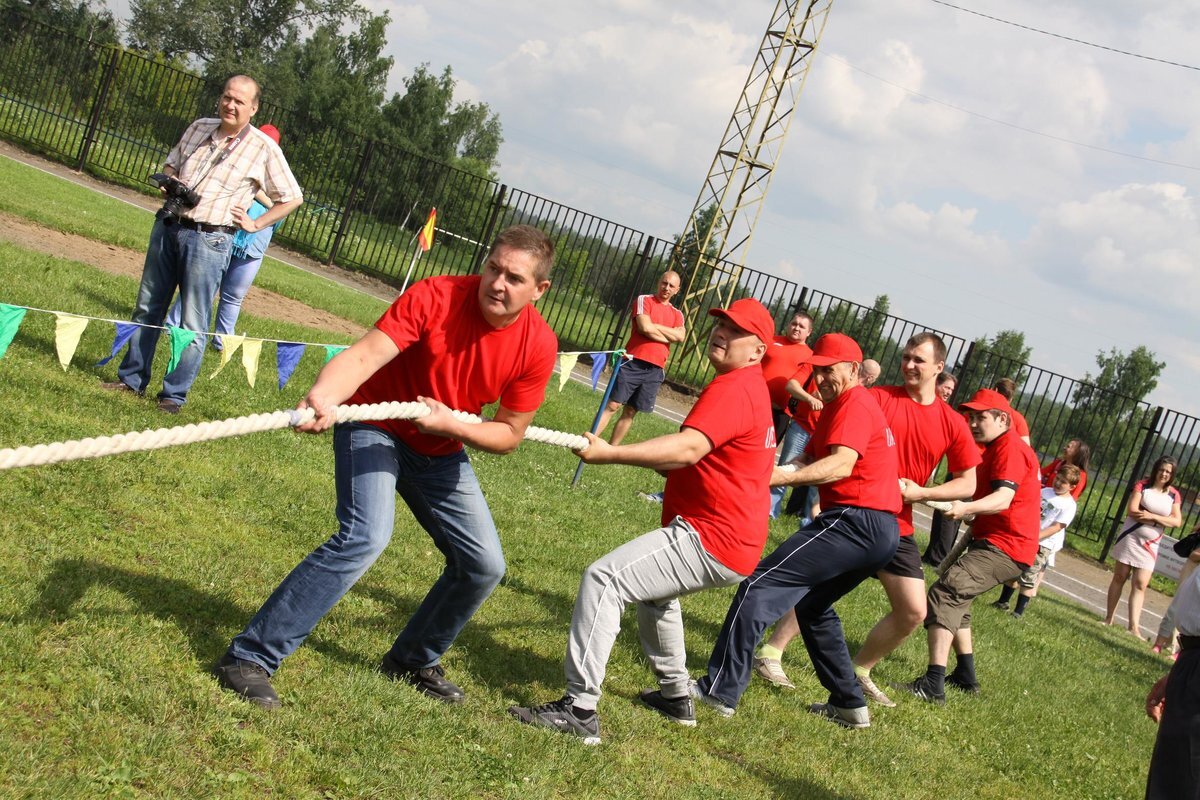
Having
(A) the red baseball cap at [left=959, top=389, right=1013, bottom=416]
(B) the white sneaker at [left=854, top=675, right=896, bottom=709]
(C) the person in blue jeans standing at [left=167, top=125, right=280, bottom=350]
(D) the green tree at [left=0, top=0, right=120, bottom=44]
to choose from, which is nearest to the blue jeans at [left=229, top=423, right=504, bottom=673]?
(B) the white sneaker at [left=854, top=675, right=896, bottom=709]

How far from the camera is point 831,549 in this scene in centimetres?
603

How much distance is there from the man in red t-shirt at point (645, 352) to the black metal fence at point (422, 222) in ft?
29.4

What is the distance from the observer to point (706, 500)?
512cm

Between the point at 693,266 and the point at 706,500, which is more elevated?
the point at 693,266

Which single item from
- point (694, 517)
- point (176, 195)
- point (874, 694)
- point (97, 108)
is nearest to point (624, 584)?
point (694, 517)

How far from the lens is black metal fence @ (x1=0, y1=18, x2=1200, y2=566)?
67.8ft

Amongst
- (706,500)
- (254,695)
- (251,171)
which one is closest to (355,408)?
(254,695)

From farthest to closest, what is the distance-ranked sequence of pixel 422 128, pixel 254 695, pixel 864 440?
1. pixel 422 128
2. pixel 864 440
3. pixel 254 695

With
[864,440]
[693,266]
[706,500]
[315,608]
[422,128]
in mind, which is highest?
[422,128]

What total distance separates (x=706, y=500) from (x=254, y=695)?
2.15m

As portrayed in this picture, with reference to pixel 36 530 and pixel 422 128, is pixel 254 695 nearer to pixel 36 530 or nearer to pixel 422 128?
pixel 36 530

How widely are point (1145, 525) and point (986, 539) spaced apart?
617 cm

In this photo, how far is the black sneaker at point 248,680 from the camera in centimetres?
412

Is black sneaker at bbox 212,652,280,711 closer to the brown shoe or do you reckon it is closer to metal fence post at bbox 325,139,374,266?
the brown shoe
